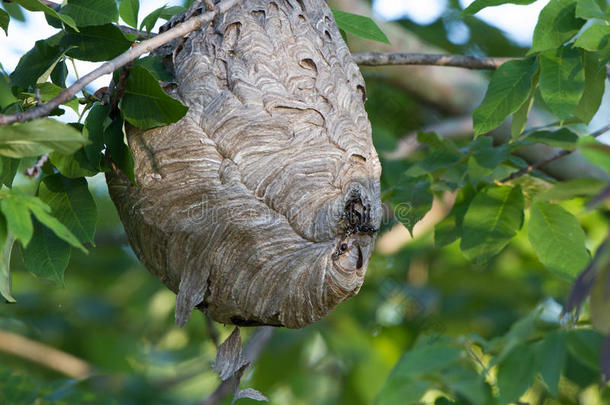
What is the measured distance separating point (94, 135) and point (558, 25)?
4.61 feet

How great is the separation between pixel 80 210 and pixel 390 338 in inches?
96.0

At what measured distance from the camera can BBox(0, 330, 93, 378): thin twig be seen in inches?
179

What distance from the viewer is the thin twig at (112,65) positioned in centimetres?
150

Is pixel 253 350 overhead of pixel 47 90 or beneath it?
beneath

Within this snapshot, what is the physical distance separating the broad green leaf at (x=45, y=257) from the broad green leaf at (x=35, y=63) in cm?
42

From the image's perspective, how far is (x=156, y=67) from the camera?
2.12m

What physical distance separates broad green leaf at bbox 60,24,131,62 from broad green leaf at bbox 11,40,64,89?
48 mm

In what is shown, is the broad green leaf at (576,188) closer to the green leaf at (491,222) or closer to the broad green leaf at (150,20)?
the green leaf at (491,222)

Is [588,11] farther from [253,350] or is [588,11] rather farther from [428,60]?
[253,350]

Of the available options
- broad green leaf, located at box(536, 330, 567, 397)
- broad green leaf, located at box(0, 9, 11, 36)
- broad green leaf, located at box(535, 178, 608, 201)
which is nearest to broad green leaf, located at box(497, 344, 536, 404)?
broad green leaf, located at box(536, 330, 567, 397)

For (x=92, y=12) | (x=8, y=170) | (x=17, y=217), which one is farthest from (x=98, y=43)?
(x=17, y=217)

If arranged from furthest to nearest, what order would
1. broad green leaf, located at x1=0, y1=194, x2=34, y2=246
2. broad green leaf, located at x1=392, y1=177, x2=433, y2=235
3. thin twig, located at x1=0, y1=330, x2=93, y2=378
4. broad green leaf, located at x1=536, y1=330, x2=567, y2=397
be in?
thin twig, located at x1=0, y1=330, x2=93, y2=378 < broad green leaf, located at x1=392, y1=177, x2=433, y2=235 < broad green leaf, located at x1=536, y1=330, x2=567, y2=397 < broad green leaf, located at x1=0, y1=194, x2=34, y2=246

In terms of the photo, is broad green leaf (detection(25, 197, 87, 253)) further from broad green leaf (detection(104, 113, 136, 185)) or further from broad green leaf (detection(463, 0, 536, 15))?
broad green leaf (detection(463, 0, 536, 15))

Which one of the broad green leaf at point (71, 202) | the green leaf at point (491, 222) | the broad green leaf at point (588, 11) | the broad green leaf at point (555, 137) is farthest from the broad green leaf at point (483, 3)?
the broad green leaf at point (71, 202)
